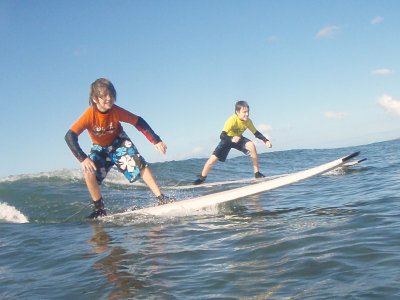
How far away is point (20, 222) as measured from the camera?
7.02 metres

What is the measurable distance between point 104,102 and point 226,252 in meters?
3.30

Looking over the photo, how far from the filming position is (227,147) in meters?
10.8

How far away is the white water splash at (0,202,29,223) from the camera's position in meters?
7.27

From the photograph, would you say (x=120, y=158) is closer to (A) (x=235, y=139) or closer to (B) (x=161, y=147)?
(B) (x=161, y=147)

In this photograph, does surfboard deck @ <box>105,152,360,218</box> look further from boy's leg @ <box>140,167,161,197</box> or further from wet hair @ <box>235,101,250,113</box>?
wet hair @ <box>235,101,250,113</box>

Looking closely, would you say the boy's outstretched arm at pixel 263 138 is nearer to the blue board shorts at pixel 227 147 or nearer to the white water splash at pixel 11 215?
the blue board shorts at pixel 227 147

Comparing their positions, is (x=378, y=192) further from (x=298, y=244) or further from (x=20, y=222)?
(x=20, y=222)

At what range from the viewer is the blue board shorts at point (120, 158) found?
253 inches

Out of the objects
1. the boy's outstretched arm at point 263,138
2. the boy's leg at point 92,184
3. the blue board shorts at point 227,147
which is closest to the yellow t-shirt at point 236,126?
the boy's outstretched arm at point 263,138

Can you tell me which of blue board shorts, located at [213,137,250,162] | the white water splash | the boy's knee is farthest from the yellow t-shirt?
the white water splash

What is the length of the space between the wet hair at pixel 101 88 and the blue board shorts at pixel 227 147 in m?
5.15

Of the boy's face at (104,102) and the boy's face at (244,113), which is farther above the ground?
the boy's face at (244,113)

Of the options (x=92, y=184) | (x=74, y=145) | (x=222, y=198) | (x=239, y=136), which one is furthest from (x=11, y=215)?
(x=239, y=136)

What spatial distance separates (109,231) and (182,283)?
2625mm
